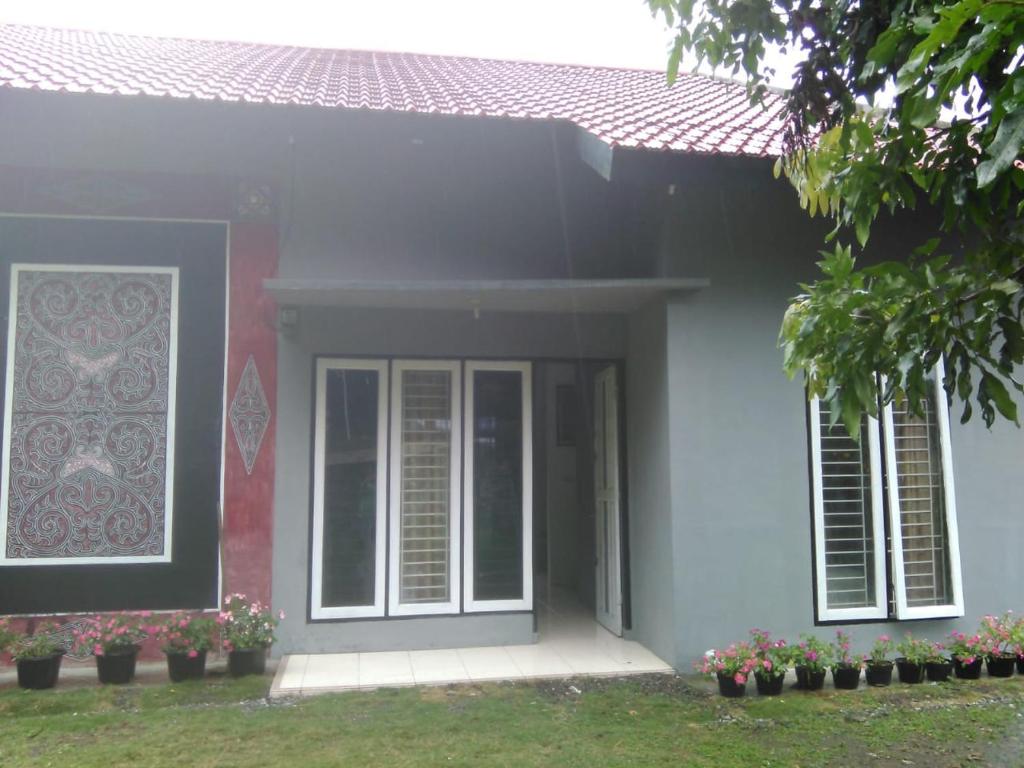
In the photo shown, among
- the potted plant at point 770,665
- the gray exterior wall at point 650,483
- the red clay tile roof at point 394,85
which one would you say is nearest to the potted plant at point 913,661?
the potted plant at point 770,665

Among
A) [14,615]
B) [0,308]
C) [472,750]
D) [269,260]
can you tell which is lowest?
[472,750]

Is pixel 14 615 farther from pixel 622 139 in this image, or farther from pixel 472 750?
pixel 622 139

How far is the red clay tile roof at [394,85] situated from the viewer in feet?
19.5

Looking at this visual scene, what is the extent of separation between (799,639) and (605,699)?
1.67 meters

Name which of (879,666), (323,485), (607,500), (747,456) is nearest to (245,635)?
(323,485)

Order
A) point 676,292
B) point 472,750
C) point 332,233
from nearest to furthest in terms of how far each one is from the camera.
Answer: point 472,750
point 676,292
point 332,233

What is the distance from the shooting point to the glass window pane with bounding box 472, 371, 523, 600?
263 inches

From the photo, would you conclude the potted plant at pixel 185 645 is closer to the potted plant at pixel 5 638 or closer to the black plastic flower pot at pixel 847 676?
the potted plant at pixel 5 638

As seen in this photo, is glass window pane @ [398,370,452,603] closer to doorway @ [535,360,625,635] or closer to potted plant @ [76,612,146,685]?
doorway @ [535,360,625,635]

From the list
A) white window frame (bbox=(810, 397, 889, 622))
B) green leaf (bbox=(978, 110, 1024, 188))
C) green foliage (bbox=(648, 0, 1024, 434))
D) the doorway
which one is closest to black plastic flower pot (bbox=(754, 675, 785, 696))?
white window frame (bbox=(810, 397, 889, 622))

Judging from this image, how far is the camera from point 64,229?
619 centimetres

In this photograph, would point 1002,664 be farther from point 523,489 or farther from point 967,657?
point 523,489

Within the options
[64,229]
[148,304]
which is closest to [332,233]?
[148,304]

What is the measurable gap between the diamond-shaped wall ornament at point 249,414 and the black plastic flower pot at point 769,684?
4085 mm
